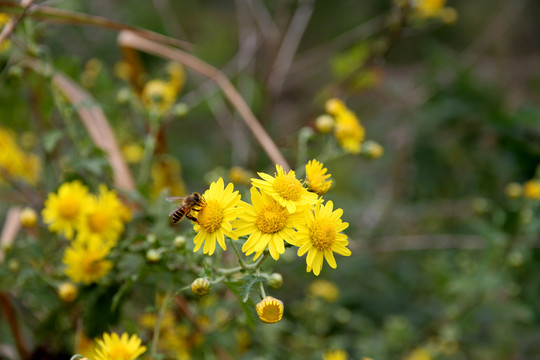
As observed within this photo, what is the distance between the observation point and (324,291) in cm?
229

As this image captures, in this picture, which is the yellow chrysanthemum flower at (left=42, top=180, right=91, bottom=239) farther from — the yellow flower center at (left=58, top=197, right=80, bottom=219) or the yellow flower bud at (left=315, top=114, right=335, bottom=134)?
the yellow flower bud at (left=315, top=114, right=335, bottom=134)

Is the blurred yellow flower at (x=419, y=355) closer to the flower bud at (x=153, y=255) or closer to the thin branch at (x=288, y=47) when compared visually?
the flower bud at (x=153, y=255)

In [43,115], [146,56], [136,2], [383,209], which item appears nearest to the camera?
[43,115]

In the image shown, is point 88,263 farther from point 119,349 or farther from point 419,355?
point 419,355

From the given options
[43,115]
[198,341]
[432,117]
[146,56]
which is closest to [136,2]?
[146,56]

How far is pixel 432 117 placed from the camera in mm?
2641

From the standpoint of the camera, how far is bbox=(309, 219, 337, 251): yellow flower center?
105 centimetres

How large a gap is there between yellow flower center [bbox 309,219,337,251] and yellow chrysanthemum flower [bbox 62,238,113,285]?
0.68 metres

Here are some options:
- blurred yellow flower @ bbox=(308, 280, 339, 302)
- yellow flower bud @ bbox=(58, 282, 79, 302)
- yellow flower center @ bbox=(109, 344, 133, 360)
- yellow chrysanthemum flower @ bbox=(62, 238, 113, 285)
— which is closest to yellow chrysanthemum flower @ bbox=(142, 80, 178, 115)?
yellow chrysanthemum flower @ bbox=(62, 238, 113, 285)

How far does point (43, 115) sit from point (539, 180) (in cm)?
218

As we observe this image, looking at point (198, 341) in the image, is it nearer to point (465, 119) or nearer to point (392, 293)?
point (392, 293)

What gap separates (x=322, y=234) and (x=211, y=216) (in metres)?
0.25

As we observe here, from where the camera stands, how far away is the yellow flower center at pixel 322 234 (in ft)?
3.45

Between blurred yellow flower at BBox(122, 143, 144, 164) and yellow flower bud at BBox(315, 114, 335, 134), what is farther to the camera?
blurred yellow flower at BBox(122, 143, 144, 164)
